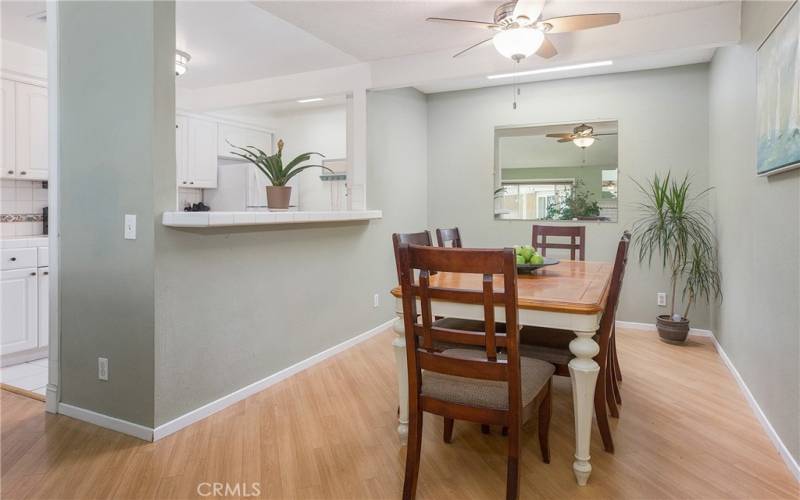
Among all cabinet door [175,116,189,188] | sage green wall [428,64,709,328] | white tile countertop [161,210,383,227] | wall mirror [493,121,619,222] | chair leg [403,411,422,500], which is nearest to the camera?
chair leg [403,411,422,500]

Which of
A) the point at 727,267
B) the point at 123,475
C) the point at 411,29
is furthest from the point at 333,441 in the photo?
the point at 727,267

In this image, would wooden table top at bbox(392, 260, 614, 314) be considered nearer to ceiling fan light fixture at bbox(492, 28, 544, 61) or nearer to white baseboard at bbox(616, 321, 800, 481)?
white baseboard at bbox(616, 321, 800, 481)

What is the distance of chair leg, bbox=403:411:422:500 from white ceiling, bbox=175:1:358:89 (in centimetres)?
269

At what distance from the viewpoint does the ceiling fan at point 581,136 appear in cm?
453

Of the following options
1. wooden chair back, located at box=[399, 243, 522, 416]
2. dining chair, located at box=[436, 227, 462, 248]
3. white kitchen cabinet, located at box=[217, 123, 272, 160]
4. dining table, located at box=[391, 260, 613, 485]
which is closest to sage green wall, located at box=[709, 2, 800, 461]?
dining table, located at box=[391, 260, 613, 485]

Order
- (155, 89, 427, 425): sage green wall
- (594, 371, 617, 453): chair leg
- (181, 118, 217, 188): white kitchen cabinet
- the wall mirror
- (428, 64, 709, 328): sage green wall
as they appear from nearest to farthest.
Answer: (594, 371, 617, 453): chair leg → (155, 89, 427, 425): sage green wall → (428, 64, 709, 328): sage green wall → the wall mirror → (181, 118, 217, 188): white kitchen cabinet

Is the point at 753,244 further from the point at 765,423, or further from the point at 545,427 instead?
the point at 545,427

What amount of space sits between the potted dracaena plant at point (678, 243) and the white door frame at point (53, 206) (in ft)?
14.1

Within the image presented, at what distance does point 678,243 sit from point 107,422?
4.36 meters

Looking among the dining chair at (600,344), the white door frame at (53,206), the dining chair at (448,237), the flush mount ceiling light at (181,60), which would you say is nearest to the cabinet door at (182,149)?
the flush mount ceiling light at (181,60)

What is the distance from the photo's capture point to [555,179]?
4.70 m

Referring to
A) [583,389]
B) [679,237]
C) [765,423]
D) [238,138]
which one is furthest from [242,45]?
[765,423]

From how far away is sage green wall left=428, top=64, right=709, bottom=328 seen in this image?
4211 mm

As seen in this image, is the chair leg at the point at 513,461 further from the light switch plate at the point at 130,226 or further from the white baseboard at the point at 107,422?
the light switch plate at the point at 130,226
